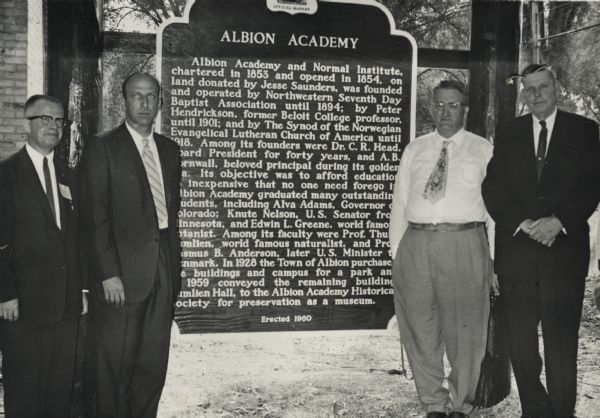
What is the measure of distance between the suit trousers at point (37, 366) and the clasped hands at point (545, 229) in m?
3.29

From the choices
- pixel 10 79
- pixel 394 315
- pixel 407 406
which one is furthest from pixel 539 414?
pixel 10 79

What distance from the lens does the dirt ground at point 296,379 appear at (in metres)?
4.47

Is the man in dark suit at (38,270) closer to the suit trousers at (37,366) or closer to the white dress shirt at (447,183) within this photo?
the suit trousers at (37,366)

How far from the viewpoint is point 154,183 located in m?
3.98

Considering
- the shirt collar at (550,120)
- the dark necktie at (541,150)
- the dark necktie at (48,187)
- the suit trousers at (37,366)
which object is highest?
the shirt collar at (550,120)

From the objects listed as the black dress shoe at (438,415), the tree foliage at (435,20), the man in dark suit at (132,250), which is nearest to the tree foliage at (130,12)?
the man in dark suit at (132,250)

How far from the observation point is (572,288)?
4211 mm

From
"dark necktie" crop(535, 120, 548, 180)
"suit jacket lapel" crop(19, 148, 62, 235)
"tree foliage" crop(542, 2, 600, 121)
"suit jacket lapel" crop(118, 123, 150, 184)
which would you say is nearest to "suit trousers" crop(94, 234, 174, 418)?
"suit jacket lapel" crop(118, 123, 150, 184)

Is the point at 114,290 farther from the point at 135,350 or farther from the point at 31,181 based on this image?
the point at 31,181

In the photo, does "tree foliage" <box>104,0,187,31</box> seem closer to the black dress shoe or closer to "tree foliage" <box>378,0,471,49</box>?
"tree foliage" <box>378,0,471,49</box>

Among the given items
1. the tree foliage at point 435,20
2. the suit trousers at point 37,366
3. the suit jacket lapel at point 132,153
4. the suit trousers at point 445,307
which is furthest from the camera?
the tree foliage at point 435,20

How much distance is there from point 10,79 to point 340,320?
10.1 feet

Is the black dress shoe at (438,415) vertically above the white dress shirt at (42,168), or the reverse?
the white dress shirt at (42,168)

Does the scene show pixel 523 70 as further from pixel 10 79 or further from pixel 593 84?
pixel 10 79
